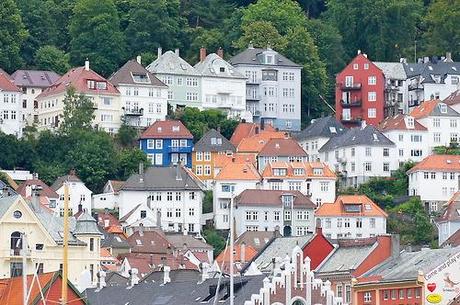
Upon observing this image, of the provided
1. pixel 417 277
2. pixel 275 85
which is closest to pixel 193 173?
pixel 275 85

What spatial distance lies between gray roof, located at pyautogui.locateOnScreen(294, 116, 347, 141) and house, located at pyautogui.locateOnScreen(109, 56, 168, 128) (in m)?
10.5

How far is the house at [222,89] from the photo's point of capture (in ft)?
586

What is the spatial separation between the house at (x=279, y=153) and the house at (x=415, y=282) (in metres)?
54.5

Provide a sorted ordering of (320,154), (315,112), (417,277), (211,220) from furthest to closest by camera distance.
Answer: (315,112)
(320,154)
(211,220)
(417,277)

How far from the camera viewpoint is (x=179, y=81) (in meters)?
178

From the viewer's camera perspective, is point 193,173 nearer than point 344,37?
Yes

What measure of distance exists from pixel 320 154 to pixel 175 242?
2660 centimetres

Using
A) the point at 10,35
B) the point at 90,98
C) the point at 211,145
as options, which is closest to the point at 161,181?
the point at 211,145

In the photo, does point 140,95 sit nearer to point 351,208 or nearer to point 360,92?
point 360,92

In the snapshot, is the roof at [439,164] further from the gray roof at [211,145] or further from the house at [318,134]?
the gray roof at [211,145]

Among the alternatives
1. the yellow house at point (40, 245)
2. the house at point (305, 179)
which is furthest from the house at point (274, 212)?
the yellow house at point (40, 245)

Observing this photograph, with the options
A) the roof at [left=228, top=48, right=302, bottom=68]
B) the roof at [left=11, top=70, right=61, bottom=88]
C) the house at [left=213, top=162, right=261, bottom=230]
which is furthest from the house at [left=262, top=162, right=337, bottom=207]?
the roof at [left=11, top=70, right=61, bottom=88]

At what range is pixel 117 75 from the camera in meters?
175

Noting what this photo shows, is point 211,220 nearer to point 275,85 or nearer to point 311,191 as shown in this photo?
point 311,191
